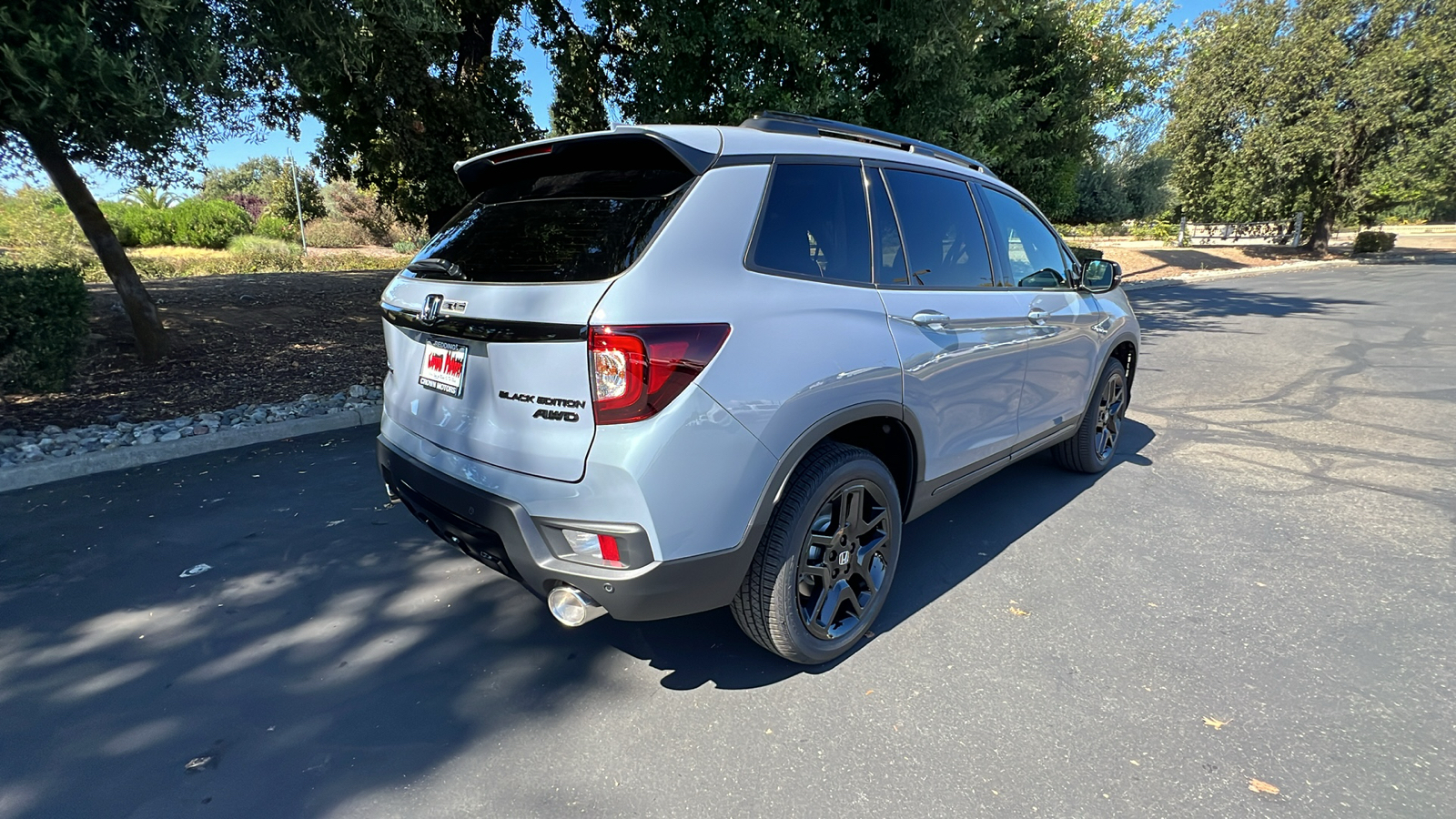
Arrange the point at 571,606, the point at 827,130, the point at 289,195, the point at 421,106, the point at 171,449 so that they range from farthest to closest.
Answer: the point at 289,195
the point at 421,106
the point at 171,449
the point at 827,130
the point at 571,606

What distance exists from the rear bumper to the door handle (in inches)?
47.1

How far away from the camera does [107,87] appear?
4516mm

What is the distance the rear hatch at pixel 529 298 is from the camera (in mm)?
2057

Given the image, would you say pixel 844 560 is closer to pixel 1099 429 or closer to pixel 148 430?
pixel 1099 429

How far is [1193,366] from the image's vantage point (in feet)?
26.8

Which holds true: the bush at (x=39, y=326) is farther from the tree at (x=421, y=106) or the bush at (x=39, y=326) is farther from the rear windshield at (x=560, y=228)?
the rear windshield at (x=560, y=228)

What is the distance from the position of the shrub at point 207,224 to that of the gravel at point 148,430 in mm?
19689

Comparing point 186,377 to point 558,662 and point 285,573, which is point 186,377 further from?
point 558,662

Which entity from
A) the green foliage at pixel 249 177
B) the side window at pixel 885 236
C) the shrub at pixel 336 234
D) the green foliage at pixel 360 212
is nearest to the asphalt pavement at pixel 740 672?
the side window at pixel 885 236

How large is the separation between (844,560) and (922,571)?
92cm

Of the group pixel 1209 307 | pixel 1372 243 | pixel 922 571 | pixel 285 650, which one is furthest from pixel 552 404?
pixel 1372 243

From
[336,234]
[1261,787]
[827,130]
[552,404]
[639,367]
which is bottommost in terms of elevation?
[1261,787]

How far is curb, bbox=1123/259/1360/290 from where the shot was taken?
63.5ft

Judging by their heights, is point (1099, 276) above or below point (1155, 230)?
below
